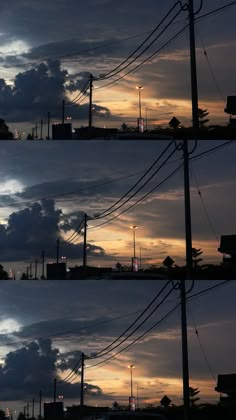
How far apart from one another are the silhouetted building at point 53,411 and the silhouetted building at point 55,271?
788 centimetres

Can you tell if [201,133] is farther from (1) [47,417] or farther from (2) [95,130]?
(1) [47,417]

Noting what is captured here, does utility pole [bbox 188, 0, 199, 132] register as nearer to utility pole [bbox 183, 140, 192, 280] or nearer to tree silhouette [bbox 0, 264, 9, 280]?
utility pole [bbox 183, 140, 192, 280]

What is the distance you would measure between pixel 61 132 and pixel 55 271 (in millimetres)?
8768

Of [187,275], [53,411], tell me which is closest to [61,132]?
[187,275]

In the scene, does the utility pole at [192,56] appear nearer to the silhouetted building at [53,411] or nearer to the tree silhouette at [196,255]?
the tree silhouette at [196,255]

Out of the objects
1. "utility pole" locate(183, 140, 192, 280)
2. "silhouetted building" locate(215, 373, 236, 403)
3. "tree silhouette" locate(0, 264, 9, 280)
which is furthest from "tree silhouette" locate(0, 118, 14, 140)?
"silhouetted building" locate(215, 373, 236, 403)

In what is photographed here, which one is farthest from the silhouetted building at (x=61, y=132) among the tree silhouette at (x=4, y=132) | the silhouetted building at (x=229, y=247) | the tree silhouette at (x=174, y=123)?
the silhouetted building at (x=229, y=247)

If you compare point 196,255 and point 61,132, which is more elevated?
point 61,132

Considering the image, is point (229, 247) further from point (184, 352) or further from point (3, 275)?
point (3, 275)

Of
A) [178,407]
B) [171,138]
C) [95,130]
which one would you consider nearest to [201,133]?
[171,138]

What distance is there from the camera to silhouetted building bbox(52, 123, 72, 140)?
73.6 m

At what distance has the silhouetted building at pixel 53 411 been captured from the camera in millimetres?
71531

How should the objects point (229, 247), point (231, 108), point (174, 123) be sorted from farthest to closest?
point (229, 247)
point (231, 108)
point (174, 123)

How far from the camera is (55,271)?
73438 millimetres
